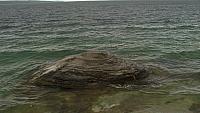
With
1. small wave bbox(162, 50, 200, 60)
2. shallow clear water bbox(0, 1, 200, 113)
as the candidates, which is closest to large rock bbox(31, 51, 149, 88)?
shallow clear water bbox(0, 1, 200, 113)

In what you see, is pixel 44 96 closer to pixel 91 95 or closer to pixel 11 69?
pixel 91 95

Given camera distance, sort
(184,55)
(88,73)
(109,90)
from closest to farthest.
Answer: (109,90), (88,73), (184,55)

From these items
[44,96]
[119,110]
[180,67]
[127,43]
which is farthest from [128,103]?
[127,43]

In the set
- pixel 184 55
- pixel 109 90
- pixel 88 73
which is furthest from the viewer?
pixel 184 55

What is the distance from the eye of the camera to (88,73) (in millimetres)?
16609

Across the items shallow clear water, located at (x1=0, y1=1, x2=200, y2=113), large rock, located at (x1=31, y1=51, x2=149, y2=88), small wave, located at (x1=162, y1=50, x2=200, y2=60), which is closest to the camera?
shallow clear water, located at (x1=0, y1=1, x2=200, y2=113)

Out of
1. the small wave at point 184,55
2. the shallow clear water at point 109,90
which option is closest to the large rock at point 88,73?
the shallow clear water at point 109,90

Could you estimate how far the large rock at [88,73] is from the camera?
16.6m

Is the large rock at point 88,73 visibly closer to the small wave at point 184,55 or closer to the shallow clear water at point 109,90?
A: the shallow clear water at point 109,90

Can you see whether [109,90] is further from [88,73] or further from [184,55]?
[184,55]

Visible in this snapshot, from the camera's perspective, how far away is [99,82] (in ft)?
55.0

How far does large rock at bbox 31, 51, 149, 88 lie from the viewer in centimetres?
1658

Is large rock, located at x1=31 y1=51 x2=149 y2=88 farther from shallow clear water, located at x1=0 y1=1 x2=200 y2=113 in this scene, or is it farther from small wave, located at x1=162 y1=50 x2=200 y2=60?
small wave, located at x1=162 y1=50 x2=200 y2=60

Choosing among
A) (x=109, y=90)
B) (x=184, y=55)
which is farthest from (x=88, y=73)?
(x=184, y=55)
